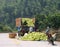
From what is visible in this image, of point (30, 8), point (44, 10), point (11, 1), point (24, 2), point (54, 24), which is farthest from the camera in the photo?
point (11, 1)

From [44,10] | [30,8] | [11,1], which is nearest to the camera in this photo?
[44,10]

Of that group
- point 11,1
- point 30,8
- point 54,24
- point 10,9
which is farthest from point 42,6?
point 54,24

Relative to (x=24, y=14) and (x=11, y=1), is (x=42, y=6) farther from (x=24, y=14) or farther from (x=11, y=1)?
(x=11, y=1)

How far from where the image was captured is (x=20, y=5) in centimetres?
10000

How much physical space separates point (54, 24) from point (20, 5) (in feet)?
229

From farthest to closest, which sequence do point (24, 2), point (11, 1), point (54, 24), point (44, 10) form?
point (11, 1) < point (24, 2) < point (44, 10) < point (54, 24)

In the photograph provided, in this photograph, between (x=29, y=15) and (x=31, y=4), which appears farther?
(x=31, y=4)

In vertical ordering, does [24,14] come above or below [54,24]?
below

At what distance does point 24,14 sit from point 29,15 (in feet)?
6.50

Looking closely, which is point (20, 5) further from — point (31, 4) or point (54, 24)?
point (54, 24)

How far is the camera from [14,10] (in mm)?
94500

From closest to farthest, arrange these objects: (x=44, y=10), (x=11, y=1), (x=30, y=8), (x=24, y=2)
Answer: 1. (x=44, y=10)
2. (x=30, y=8)
3. (x=24, y=2)
4. (x=11, y=1)

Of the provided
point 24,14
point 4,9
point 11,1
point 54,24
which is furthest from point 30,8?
point 54,24

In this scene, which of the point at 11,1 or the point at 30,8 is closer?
the point at 30,8
